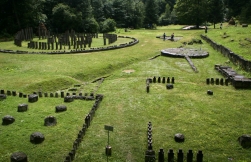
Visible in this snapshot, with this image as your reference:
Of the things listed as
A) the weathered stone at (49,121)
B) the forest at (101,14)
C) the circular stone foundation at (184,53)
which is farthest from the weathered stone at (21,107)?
the forest at (101,14)

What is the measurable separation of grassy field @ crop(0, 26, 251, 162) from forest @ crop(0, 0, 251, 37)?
2786 centimetres

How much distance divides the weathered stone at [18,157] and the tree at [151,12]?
236 ft

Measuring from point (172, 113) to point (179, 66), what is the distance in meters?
14.3

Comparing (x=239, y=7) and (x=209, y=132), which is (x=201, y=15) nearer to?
(x=239, y=7)

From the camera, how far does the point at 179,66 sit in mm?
31047

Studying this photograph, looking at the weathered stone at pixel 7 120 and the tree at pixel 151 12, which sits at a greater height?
the tree at pixel 151 12

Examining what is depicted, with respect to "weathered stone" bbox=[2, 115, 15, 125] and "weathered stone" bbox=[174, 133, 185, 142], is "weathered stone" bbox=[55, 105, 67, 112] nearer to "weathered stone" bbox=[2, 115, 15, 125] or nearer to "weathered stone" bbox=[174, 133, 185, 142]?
"weathered stone" bbox=[2, 115, 15, 125]

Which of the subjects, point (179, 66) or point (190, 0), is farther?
point (190, 0)

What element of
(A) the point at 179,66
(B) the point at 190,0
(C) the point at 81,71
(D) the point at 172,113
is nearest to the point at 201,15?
(B) the point at 190,0

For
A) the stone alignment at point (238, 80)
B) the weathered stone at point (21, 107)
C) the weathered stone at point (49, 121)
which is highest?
the stone alignment at point (238, 80)

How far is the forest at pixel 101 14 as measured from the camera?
55.6 metres

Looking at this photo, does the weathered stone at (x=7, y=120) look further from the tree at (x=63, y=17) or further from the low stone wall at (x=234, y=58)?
the tree at (x=63, y=17)

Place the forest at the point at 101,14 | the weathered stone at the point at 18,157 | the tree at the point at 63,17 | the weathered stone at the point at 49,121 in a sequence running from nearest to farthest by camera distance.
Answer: the weathered stone at the point at 18,157 → the weathered stone at the point at 49,121 → the forest at the point at 101,14 → the tree at the point at 63,17

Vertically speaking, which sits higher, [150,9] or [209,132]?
[150,9]
